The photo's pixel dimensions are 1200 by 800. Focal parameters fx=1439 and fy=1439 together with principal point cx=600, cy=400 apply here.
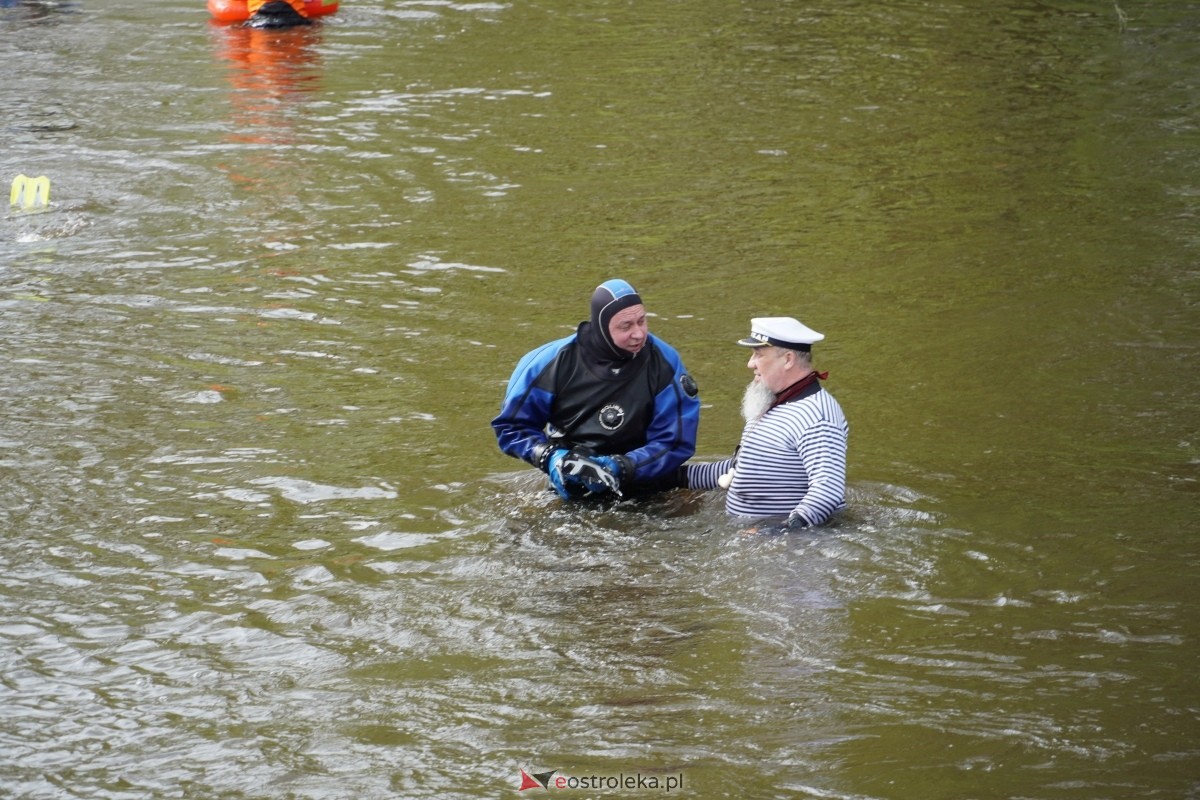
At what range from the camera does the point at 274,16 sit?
78.8 feet

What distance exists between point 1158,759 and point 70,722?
4298mm

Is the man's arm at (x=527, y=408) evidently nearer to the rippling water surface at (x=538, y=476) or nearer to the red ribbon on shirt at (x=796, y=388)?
the rippling water surface at (x=538, y=476)

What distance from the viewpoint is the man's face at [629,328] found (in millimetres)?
7828

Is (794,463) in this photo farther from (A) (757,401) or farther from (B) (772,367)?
(B) (772,367)

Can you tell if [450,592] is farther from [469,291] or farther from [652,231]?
[652,231]

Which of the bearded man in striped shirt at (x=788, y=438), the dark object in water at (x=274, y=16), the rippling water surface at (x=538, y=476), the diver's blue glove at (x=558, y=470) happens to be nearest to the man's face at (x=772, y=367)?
the bearded man in striped shirt at (x=788, y=438)

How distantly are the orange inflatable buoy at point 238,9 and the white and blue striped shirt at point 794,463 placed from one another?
19063 millimetres

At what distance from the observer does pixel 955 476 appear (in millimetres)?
8516

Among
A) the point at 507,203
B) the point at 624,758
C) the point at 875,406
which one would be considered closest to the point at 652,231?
the point at 507,203

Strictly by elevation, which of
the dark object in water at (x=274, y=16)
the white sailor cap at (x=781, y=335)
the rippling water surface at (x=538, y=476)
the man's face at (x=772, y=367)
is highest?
the dark object in water at (x=274, y=16)

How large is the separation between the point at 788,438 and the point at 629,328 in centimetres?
111

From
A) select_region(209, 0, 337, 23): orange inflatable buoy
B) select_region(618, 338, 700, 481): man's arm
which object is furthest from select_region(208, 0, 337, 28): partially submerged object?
select_region(618, 338, 700, 481): man's arm

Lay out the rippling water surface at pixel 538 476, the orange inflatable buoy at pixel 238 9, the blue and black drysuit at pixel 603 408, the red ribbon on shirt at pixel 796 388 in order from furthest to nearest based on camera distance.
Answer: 1. the orange inflatable buoy at pixel 238 9
2. the blue and black drysuit at pixel 603 408
3. the red ribbon on shirt at pixel 796 388
4. the rippling water surface at pixel 538 476

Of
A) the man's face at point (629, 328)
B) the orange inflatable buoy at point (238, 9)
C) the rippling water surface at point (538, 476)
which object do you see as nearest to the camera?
the rippling water surface at point (538, 476)
